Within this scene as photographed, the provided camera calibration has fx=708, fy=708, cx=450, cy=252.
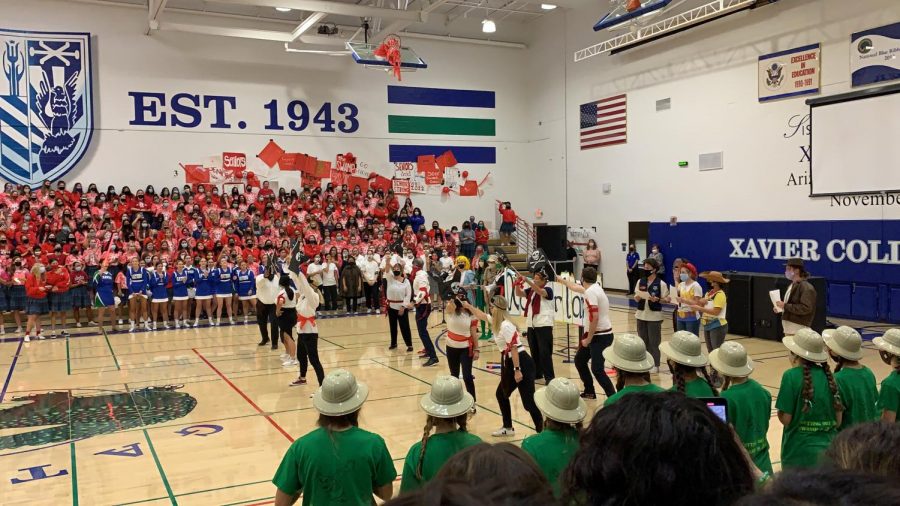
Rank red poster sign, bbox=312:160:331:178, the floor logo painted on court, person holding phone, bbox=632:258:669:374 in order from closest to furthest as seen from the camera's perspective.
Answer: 1. the floor logo painted on court
2. person holding phone, bbox=632:258:669:374
3. red poster sign, bbox=312:160:331:178

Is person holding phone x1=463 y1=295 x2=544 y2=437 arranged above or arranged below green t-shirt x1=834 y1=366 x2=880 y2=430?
below

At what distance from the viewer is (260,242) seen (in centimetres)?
2150

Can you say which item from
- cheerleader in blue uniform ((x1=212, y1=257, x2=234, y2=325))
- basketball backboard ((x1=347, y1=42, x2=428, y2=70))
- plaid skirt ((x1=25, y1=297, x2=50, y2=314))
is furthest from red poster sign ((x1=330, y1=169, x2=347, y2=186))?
plaid skirt ((x1=25, y1=297, x2=50, y2=314))

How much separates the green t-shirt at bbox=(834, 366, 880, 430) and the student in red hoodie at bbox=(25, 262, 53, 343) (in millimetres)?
16860

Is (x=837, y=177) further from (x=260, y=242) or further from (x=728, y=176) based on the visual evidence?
(x=260, y=242)

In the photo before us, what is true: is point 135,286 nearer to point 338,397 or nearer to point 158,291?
point 158,291

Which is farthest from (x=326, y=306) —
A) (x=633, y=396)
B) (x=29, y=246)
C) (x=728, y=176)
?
(x=633, y=396)

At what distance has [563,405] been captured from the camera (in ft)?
12.7

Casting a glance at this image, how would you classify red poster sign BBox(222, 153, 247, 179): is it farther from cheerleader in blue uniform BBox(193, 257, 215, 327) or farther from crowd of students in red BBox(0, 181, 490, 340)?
cheerleader in blue uniform BBox(193, 257, 215, 327)

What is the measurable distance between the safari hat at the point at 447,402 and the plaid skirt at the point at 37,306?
15671 millimetres

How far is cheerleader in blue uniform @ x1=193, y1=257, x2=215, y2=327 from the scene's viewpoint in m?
18.5

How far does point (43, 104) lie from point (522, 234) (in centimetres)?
1763

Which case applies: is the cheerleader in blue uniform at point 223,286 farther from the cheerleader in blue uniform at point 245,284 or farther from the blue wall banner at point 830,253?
the blue wall banner at point 830,253

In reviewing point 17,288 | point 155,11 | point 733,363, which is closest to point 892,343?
point 733,363
